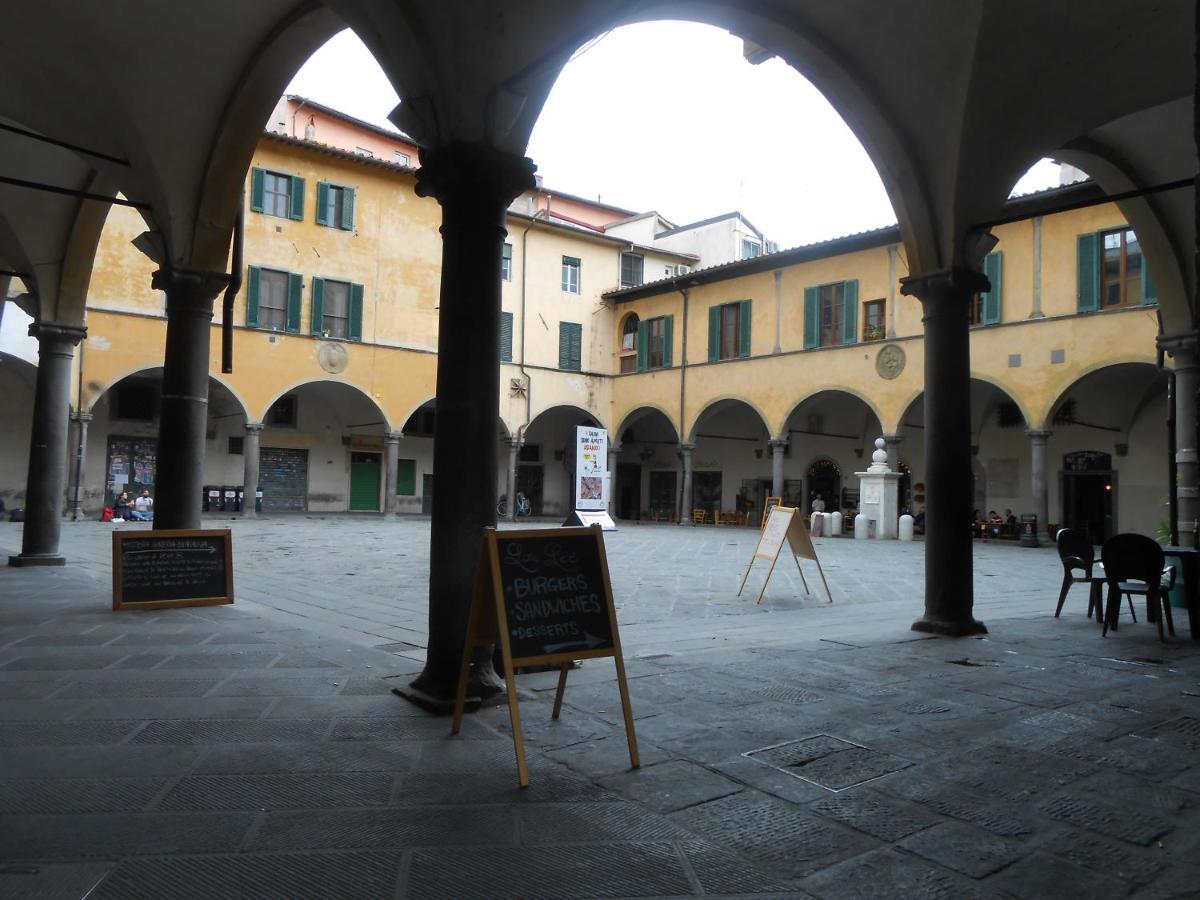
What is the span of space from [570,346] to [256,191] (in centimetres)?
1066

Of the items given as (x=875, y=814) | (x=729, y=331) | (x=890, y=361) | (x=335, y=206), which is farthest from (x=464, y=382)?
(x=729, y=331)

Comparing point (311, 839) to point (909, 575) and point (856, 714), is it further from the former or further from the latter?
point (909, 575)

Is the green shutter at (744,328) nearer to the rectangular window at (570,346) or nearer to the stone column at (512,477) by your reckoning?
the rectangular window at (570,346)

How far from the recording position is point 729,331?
25.2 meters

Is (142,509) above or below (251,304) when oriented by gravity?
below

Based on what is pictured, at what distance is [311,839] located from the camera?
7.91 feet

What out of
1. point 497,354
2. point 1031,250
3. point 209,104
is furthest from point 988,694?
point 1031,250

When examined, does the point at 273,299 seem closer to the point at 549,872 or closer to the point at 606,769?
the point at 606,769

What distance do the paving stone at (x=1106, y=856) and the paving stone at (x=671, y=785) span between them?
39.3 inches

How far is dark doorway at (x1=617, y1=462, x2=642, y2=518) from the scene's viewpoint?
3167cm

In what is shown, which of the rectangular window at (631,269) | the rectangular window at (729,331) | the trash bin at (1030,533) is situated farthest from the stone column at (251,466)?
the trash bin at (1030,533)

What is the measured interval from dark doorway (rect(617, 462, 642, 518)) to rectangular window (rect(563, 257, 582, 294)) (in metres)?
7.38

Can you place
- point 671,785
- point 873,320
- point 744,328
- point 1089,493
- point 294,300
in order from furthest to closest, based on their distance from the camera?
point 744,328
point 294,300
point 873,320
point 1089,493
point 671,785

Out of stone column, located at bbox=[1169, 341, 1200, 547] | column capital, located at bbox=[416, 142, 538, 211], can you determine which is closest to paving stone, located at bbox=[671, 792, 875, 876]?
column capital, located at bbox=[416, 142, 538, 211]
